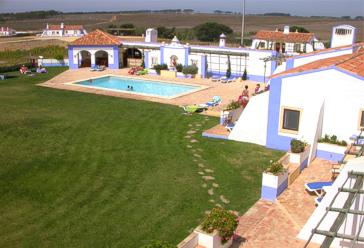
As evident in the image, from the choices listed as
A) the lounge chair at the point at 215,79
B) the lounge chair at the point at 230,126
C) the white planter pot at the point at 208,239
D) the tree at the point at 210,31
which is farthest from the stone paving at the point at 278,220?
the tree at the point at 210,31

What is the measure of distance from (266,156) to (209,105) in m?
9.12

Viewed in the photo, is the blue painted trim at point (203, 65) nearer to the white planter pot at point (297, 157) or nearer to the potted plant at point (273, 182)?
the white planter pot at point (297, 157)

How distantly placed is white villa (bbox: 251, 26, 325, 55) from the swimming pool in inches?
557

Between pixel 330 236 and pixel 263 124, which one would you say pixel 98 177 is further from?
pixel 330 236

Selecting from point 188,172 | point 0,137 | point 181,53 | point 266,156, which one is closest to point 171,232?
point 188,172

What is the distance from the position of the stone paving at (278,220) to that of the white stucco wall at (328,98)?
2.95 meters

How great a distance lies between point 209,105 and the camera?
1047 inches

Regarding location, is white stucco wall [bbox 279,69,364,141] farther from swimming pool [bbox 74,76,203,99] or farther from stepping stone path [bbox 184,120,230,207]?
swimming pool [bbox 74,76,203,99]

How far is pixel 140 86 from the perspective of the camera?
35.6m

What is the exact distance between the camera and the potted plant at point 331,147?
56.0 feet

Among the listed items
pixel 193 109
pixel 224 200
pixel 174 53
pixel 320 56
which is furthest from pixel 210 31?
pixel 224 200

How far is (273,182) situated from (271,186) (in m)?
0.16

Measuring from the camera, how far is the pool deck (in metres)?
29.3

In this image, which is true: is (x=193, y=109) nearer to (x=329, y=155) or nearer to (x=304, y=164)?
(x=329, y=155)
